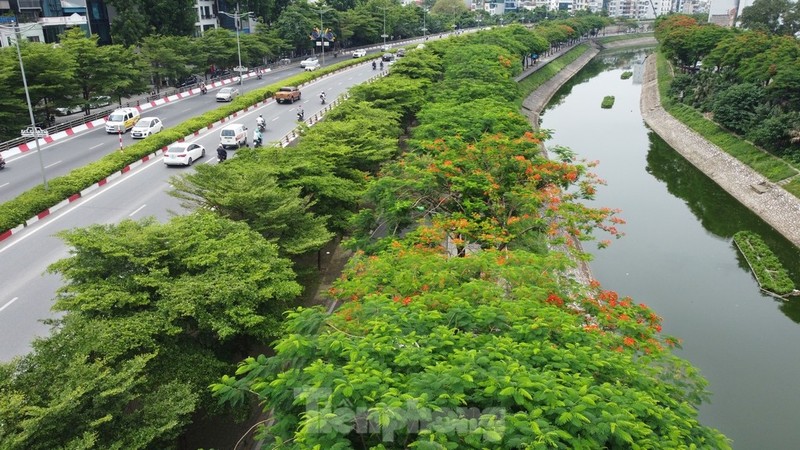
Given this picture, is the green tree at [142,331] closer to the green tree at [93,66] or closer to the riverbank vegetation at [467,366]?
the riverbank vegetation at [467,366]

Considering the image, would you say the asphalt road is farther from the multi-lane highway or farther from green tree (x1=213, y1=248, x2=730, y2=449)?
green tree (x1=213, y1=248, x2=730, y2=449)

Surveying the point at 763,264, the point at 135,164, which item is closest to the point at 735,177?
the point at 763,264

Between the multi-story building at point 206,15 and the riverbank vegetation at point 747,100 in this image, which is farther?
the multi-story building at point 206,15

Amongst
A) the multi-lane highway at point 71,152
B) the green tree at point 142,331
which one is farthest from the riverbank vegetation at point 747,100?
the multi-lane highway at point 71,152

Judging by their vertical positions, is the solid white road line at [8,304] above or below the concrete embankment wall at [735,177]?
above

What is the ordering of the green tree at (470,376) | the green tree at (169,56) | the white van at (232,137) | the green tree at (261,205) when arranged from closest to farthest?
the green tree at (470,376), the green tree at (261,205), the white van at (232,137), the green tree at (169,56)

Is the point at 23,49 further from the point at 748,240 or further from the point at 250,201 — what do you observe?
the point at 748,240

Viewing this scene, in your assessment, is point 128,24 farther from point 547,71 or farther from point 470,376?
point 470,376

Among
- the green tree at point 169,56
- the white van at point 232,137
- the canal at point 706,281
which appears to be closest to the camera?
the canal at point 706,281
